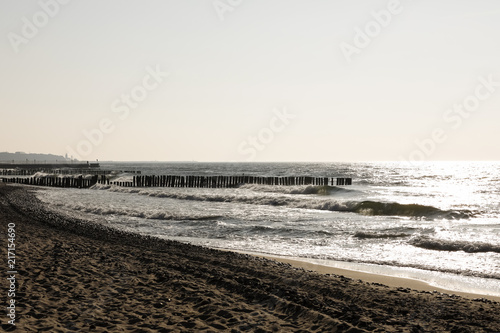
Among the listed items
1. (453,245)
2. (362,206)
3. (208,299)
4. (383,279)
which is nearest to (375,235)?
(453,245)

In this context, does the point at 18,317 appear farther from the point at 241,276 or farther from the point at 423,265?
the point at 423,265

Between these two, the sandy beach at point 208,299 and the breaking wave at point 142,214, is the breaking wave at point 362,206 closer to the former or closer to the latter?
the breaking wave at point 142,214

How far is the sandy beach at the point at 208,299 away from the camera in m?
5.55

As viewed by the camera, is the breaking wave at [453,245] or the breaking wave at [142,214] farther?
the breaking wave at [142,214]

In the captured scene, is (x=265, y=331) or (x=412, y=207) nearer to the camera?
(x=265, y=331)

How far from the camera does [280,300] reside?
670cm

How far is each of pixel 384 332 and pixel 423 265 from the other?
582cm

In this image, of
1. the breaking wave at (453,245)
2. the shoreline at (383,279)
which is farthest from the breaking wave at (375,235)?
the shoreline at (383,279)

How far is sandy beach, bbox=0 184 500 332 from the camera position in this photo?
5.55 meters

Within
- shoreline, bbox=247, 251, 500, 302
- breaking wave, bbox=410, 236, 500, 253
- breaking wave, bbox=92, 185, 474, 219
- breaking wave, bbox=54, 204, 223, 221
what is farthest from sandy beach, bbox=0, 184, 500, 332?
breaking wave, bbox=92, 185, 474, 219

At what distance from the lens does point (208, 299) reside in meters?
6.65

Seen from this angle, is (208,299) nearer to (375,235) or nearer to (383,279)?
(383,279)

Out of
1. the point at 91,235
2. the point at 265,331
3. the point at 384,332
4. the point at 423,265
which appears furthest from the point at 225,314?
the point at 91,235

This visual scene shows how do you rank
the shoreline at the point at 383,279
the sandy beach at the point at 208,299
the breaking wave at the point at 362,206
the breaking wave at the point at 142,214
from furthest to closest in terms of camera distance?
the breaking wave at the point at 362,206, the breaking wave at the point at 142,214, the shoreline at the point at 383,279, the sandy beach at the point at 208,299
